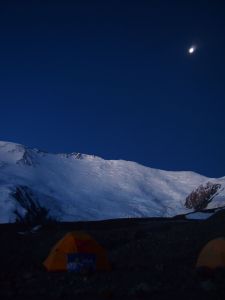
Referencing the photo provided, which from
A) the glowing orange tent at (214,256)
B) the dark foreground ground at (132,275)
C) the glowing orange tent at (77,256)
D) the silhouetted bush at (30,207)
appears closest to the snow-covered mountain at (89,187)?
the silhouetted bush at (30,207)

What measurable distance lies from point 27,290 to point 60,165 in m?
173

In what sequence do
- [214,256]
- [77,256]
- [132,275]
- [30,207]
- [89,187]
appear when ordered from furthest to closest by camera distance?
[89,187], [30,207], [77,256], [214,256], [132,275]

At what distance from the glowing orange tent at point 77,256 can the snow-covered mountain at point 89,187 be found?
214ft

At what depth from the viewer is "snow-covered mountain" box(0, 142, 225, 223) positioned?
365 feet

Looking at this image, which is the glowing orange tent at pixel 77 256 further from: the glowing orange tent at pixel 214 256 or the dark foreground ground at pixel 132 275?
the glowing orange tent at pixel 214 256

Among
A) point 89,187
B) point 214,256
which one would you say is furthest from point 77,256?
point 89,187

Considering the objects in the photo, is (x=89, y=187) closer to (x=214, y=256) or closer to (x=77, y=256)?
(x=77, y=256)

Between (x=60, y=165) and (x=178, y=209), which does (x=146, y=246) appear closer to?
(x=178, y=209)

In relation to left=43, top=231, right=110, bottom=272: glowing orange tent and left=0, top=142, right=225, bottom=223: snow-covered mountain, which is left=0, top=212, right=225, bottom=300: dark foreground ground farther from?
left=0, top=142, right=225, bottom=223: snow-covered mountain

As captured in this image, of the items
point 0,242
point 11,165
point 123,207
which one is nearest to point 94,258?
point 0,242

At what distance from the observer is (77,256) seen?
19438 mm

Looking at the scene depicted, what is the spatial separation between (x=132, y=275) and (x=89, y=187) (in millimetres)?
137504

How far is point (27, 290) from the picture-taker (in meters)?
15.2

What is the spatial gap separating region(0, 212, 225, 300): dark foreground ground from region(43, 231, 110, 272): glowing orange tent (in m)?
0.64
